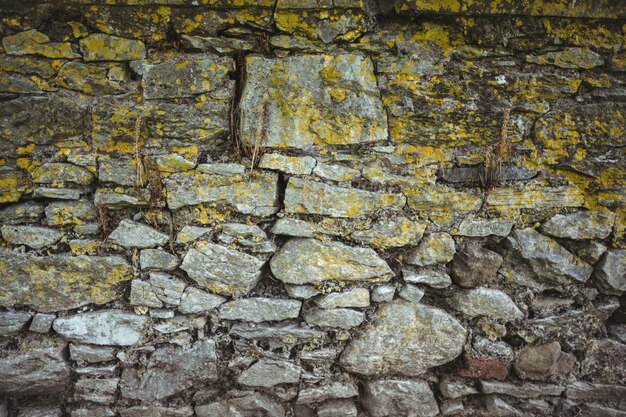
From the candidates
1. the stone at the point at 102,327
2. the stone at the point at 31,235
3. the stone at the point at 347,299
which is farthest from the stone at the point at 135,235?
the stone at the point at 347,299

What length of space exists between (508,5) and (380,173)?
3.86ft

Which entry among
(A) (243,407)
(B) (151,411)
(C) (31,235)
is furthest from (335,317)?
(C) (31,235)

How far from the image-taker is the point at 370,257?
262cm

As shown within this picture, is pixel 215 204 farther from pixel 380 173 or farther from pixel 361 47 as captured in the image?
pixel 361 47

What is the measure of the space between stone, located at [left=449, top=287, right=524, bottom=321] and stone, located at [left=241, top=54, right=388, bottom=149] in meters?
1.18

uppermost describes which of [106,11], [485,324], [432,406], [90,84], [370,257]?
[106,11]

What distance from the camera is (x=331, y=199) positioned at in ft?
8.41

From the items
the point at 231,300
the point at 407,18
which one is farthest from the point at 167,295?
the point at 407,18

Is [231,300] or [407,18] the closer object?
[407,18]

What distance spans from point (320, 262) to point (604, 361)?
202cm

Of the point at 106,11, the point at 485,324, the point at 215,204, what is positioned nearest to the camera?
the point at 106,11

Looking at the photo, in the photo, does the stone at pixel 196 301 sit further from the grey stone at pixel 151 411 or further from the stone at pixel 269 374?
the grey stone at pixel 151 411

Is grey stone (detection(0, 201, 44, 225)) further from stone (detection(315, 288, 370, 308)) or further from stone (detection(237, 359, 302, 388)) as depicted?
stone (detection(315, 288, 370, 308))

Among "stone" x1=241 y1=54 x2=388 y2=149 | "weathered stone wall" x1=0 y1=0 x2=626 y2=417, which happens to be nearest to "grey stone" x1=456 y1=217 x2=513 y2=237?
"weathered stone wall" x1=0 y1=0 x2=626 y2=417
